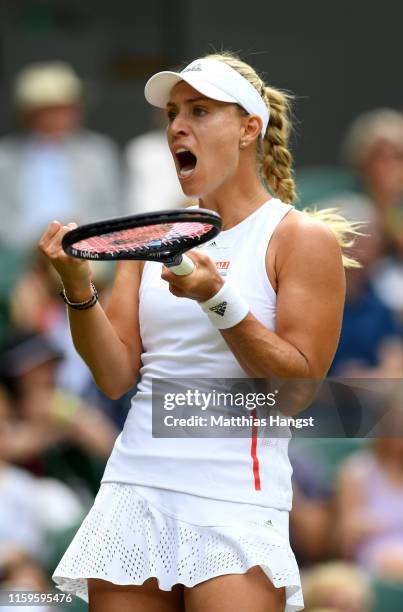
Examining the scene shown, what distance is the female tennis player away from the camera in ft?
7.14

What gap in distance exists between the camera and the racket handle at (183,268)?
2125 mm

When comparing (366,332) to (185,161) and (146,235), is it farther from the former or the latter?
(146,235)

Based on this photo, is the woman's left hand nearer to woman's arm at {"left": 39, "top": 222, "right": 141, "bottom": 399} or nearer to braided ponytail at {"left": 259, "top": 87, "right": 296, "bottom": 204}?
woman's arm at {"left": 39, "top": 222, "right": 141, "bottom": 399}

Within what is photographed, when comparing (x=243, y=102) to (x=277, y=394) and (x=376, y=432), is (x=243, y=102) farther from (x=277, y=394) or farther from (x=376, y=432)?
(x=376, y=432)

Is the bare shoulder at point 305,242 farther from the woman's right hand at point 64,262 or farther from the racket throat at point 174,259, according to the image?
the woman's right hand at point 64,262

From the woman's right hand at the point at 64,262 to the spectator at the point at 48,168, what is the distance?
10.6 feet

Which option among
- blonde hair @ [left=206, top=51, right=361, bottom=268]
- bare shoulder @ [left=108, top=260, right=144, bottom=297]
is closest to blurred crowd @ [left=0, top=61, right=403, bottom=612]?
blonde hair @ [left=206, top=51, right=361, bottom=268]

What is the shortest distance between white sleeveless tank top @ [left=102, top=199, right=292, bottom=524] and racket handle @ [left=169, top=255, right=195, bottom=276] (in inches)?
7.4

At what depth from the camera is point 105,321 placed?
236 centimetres

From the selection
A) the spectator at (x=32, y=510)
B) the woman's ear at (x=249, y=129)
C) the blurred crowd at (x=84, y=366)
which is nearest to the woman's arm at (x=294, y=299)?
the woman's ear at (x=249, y=129)

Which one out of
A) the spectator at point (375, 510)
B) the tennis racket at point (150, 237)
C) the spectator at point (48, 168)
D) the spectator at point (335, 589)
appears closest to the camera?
the tennis racket at point (150, 237)

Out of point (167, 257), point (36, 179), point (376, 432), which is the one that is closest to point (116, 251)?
point (167, 257)

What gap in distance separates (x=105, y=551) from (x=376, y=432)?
71 cm

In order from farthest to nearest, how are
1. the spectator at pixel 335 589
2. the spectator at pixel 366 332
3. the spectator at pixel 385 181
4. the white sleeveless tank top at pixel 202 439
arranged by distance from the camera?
1. the spectator at pixel 385 181
2. the spectator at pixel 366 332
3. the spectator at pixel 335 589
4. the white sleeveless tank top at pixel 202 439
